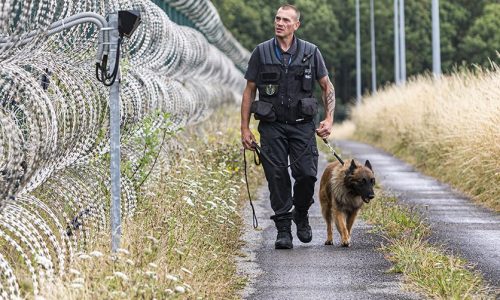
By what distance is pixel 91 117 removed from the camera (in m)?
7.75

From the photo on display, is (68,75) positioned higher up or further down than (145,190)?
higher up

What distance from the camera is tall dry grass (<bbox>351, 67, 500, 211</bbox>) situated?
15234mm

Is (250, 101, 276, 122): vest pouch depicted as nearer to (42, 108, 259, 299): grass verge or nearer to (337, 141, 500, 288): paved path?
(42, 108, 259, 299): grass verge

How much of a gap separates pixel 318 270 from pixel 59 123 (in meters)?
2.73

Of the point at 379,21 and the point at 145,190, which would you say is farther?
the point at 379,21

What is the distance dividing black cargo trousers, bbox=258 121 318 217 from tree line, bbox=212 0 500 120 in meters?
61.4

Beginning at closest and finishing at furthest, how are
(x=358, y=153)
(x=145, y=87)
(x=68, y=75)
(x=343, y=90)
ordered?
(x=68, y=75), (x=145, y=87), (x=358, y=153), (x=343, y=90)

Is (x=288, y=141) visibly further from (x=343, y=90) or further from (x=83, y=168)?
(x=343, y=90)

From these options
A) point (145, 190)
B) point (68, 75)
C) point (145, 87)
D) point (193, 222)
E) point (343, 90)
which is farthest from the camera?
point (343, 90)

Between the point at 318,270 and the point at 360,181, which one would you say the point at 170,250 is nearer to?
the point at 318,270

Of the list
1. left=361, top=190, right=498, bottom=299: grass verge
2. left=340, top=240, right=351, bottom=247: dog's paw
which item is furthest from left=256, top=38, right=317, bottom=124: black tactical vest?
→ left=361, top=190, right=498, bottom=299: grass verge

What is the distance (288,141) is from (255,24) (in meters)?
63.2

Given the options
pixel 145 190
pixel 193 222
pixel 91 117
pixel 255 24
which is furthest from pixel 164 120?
pixel 255 24

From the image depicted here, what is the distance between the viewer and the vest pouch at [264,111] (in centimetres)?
1041
